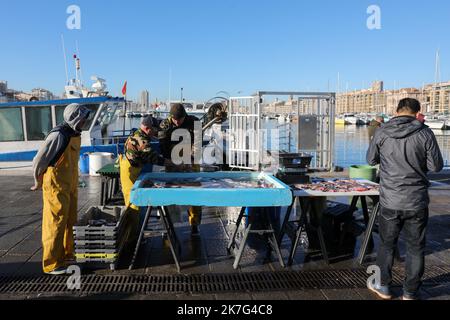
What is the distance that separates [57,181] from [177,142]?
1.88m

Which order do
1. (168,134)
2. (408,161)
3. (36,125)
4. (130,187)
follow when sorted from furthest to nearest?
(36,125), (168,134), (130,187), (408,161)

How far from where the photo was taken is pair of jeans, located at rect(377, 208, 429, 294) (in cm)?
382

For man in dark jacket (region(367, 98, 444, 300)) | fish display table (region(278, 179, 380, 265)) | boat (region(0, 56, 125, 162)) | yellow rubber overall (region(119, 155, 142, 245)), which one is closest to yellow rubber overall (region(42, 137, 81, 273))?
yellow rubber overall (region(119, 155, 142, 245))

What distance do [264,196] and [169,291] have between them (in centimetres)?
135

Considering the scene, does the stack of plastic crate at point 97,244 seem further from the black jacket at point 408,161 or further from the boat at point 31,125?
the boat at point 31,125

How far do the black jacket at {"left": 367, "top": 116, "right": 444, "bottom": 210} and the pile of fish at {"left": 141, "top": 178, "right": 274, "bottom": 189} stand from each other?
131cm

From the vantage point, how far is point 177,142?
232 inches

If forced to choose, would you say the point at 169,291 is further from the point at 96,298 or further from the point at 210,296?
the point at 96,298

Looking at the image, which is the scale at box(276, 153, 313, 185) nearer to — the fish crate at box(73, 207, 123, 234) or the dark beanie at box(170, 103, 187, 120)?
the dark beanie at box(170, 103, 187, 120)

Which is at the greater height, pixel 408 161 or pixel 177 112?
pixel 177 112

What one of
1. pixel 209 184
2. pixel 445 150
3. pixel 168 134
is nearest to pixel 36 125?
pixel 168 134

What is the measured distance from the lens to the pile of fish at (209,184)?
15.4ft

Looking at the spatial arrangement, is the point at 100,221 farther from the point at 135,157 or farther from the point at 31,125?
the point at 31,125

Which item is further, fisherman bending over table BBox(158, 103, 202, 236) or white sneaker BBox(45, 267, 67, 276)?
fisherman bending over table BBox(158, 103, 202, 236)
